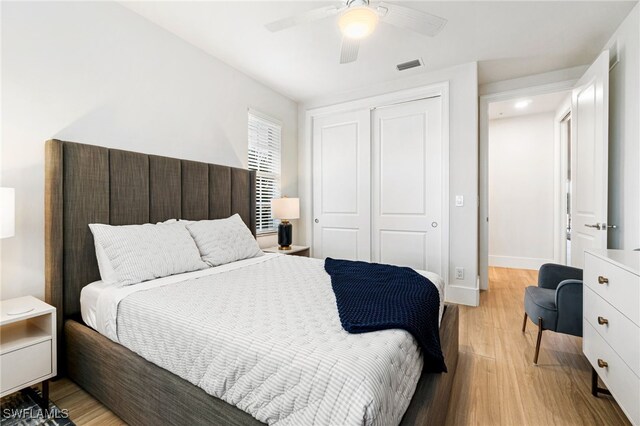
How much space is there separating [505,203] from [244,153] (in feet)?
14.5

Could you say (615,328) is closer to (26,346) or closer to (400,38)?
(400,38)

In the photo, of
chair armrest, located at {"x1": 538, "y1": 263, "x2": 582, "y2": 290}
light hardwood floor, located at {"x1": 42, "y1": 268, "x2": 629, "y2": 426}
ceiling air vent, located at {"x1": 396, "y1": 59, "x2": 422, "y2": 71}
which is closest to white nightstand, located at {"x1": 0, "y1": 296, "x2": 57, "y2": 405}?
light hardwood floor, located at {"x1": 42, "y1": 268, "x2": 629, "y2": 426}

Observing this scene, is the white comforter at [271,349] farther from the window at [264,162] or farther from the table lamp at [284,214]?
the window at [264,162]

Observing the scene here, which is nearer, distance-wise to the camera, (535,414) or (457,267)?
(535,414)

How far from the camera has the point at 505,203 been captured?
17.0 feet

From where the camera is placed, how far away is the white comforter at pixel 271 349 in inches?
35.0

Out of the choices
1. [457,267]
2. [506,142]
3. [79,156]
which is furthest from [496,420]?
[506,142]

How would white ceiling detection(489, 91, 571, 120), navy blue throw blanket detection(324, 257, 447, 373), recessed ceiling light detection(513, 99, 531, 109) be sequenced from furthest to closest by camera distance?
recessed ceiling light detection(513, 99, 531, 109), white ceiling detection(489, 91, 571, 120), navy blue throw blanket detection(324, 257, 447, 373)

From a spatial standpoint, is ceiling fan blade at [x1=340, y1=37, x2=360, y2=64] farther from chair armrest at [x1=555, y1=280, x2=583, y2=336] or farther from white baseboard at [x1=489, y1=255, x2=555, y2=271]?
white baseboard at [x1=489, y1=255, x2=555, y2=271]

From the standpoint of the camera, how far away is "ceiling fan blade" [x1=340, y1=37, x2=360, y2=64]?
2087 mm

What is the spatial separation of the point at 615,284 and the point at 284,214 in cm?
279

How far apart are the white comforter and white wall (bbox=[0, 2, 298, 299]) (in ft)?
2.57

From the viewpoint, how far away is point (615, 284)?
144 centimetres

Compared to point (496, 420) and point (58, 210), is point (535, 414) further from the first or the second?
point (58, 210)
